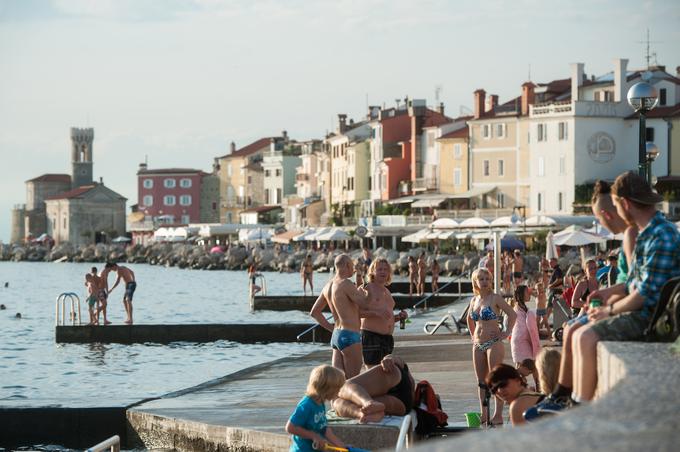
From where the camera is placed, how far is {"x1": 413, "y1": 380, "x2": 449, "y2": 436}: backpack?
1033cm

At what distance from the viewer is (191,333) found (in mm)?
26906

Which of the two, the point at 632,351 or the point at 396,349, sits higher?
the point at 632,351

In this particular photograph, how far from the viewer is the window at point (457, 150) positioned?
88000 mm

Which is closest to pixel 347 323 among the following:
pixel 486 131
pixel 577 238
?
pixel 577 238

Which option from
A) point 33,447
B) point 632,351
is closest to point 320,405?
point 632,351

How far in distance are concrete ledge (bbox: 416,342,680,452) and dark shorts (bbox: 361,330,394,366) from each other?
19.5 feet

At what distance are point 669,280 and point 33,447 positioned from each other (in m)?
8.71

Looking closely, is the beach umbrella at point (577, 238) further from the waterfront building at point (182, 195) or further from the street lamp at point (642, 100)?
the waterfront building at point (182, 195)

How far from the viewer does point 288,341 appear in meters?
26.2

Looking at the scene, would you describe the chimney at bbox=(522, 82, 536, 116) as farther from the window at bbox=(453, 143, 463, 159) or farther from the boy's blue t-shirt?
the boy's blue t-shirt

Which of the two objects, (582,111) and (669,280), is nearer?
(669,280)

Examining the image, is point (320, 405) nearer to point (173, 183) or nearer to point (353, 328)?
point (353, 328)

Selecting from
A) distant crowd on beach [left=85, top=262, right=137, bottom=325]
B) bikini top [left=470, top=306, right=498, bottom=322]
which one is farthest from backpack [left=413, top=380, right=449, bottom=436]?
distant crowd on beach [left=85, top=262, right=137, bottom=325]

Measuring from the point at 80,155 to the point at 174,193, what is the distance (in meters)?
30.1
